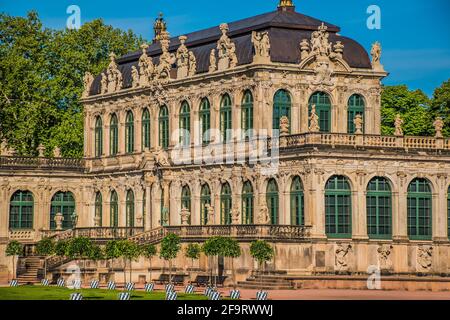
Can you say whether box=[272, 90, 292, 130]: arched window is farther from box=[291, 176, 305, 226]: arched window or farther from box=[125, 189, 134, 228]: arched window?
box=[125, 189, 134, 228]: arched window

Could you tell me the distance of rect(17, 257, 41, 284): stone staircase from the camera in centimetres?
10579

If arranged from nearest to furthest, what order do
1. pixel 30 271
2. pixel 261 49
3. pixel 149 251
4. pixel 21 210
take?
pixel 149 251 < pixel 261 49 < pixel 30 271 < pixel 21 210

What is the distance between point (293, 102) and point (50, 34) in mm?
28508

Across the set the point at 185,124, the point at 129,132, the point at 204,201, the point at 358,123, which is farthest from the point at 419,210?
the point at 129,132

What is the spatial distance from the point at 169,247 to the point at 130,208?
17.0 metres

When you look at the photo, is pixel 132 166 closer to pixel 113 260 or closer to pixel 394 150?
pixel 113 260

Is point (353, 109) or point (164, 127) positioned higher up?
point (353, 109)

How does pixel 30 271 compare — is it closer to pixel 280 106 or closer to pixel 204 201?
pixel 204 201

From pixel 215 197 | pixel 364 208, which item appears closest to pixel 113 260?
pixel 215 197

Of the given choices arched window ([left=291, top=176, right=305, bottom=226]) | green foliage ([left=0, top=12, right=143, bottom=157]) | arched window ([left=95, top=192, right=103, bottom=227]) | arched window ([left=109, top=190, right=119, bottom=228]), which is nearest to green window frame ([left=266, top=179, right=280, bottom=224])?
arched window ([left=291, top=176, right=305, bottom=226])

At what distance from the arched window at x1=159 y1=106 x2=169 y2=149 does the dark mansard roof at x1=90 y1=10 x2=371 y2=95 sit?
13.3 ft

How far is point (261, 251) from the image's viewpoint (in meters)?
95.0

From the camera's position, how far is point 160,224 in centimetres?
11169

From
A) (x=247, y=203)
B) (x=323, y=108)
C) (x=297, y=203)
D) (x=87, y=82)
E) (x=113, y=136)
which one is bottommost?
(x=297, y=203)
